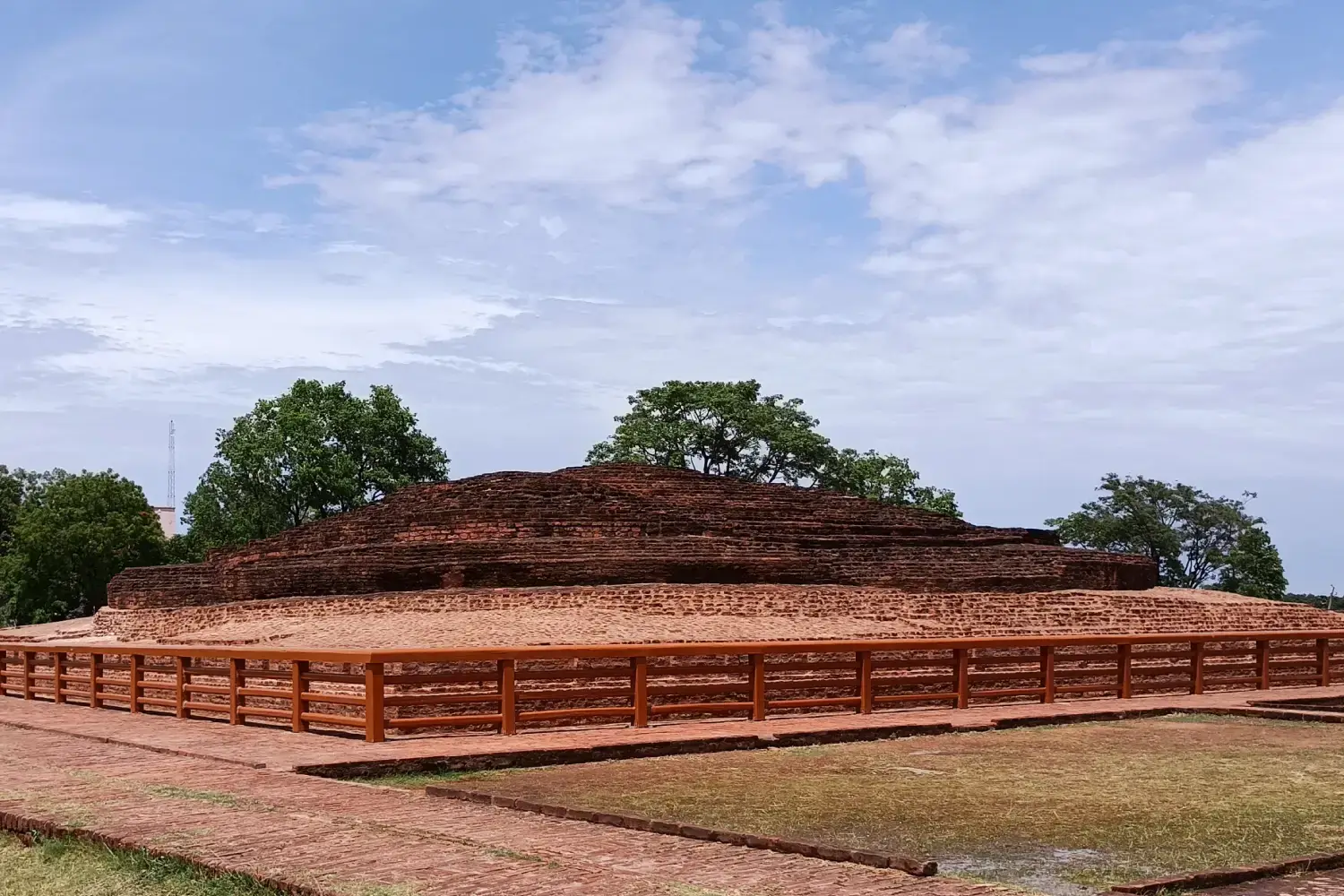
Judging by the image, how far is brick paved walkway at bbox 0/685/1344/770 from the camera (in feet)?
35.2

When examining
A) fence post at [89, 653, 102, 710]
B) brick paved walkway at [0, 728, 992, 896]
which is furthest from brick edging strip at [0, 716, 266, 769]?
fence post at [89, 653, 102, 710]

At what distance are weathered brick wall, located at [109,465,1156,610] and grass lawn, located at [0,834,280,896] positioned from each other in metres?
16.5

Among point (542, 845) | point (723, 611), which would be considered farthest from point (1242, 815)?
point (723, 611)

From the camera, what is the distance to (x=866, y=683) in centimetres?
1471

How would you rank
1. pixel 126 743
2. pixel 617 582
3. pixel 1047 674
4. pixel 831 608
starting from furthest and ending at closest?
pixel 617 582, pixel 831 608, pixel 1047 674, pixel 126 743

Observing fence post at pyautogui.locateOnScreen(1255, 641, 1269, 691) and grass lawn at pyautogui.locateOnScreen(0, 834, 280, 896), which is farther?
fence post at pyautogui.locateOnScreen(1255, 641, 1269, 691)

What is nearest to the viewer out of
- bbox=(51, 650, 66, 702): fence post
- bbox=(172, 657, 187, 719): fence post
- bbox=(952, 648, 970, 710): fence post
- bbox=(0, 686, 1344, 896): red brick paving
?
bbox=(0, 686, 1344, 896): red brick paving

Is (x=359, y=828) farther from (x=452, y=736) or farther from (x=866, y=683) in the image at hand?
(x=866, y=683)

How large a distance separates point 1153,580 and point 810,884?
83.8 ft

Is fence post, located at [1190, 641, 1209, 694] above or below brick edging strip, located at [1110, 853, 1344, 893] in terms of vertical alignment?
below

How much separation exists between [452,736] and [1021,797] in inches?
212

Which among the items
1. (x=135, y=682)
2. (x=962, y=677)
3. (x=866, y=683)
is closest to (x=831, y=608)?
(x=962, y=677)

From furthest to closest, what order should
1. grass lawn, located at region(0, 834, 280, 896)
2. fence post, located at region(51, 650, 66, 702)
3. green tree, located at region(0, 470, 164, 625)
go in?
green tree, located at region(0, 470, 164, 625) < fence post, located at region(51, 650, 66, 702) < grass lawn, located at region(0, 834, 280, 896)

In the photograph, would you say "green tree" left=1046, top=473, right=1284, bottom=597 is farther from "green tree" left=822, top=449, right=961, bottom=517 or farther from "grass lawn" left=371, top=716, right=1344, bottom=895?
"grass lawn" left=371, top=716, right=1344, bottom=895
